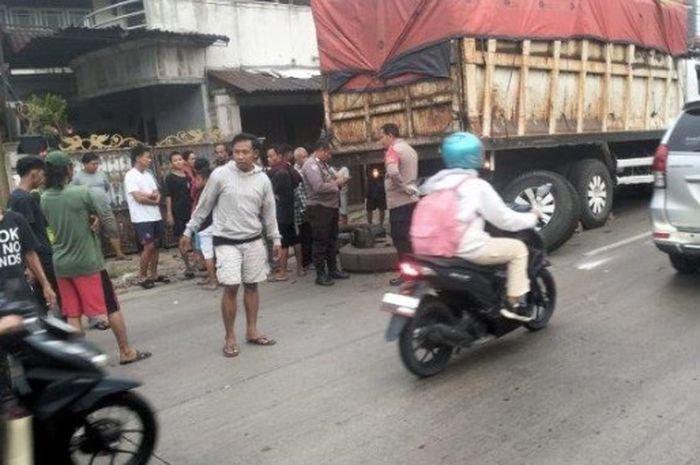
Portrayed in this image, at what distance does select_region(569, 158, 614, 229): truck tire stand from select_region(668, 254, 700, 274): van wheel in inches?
94.0

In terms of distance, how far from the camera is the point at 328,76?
28.6ft

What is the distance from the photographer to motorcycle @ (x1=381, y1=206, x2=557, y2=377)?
4285mm

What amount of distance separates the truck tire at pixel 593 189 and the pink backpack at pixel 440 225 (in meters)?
4.69

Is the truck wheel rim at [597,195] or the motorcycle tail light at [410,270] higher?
the motorcycle tail light at [410,270]

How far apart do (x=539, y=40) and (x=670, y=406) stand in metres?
5.25

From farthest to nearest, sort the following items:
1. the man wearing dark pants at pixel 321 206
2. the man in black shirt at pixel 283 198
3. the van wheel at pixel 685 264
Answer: the man in black shirt at pixel 283 198
the man wearing dark pants at pixel 321 206
the van wheel at pixel 685 264

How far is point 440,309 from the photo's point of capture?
4.43 metres

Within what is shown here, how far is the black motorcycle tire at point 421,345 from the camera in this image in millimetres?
4270

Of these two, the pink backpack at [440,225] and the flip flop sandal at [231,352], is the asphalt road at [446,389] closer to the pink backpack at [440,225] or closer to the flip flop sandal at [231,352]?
the flip flop sandal at [231,352]

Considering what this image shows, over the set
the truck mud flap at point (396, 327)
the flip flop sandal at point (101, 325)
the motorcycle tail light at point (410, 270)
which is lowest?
the flip flop sandal at point (101, 325)

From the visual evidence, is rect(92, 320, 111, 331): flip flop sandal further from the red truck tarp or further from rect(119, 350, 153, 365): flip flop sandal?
the red truck tarp

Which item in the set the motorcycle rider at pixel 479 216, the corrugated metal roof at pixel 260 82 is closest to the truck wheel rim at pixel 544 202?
the motorcycle rider at pixel 479 216

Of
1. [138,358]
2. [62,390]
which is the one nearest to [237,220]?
[138,358]

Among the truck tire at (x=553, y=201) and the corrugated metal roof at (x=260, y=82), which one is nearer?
the truck tire at (x=553, y=201)
